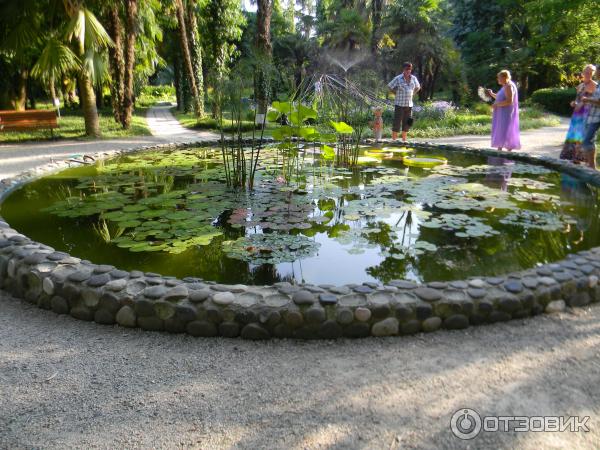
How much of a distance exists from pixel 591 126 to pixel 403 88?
3.75 meters

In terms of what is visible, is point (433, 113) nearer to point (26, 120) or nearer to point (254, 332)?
point (26, 120)

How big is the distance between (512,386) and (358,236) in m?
2.15

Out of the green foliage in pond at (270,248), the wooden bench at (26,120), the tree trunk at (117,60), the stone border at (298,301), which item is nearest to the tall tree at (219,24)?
the tree trunk at (117,60)

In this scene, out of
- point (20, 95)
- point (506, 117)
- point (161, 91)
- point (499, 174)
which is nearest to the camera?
point (499, 174)

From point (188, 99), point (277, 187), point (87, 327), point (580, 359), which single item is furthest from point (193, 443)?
point (188, 99)

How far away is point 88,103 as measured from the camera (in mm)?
11156

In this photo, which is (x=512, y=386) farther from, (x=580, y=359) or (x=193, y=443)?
(x=193, y=443)

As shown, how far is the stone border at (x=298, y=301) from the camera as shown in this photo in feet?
8.33

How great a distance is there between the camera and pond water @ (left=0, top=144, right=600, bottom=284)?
3.56 metres

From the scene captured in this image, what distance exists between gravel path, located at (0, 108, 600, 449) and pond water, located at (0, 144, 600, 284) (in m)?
0.86

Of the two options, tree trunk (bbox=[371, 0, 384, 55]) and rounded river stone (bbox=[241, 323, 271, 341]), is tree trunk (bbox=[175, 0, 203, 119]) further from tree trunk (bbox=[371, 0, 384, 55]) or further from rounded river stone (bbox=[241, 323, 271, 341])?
rounded river stone (bbox=[241, 323, 271, 341])

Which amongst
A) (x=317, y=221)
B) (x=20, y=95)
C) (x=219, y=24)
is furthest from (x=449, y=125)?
(x=20, y=95)

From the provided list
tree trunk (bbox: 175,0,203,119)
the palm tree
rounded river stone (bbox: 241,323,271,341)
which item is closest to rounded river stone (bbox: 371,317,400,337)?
rounded river stone (bbox: 241,323,271,341)

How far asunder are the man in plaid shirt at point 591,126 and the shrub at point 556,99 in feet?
43.2
